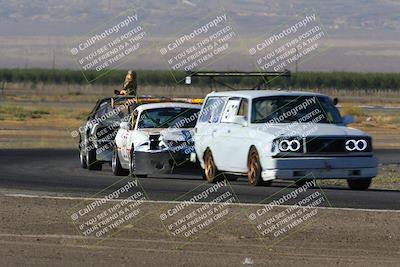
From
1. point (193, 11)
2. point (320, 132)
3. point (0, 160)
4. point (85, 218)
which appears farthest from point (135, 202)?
point (193, 11)

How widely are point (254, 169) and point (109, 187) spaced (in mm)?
2448

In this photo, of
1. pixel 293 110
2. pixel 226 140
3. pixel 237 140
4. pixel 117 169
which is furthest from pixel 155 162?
pixel 293 110

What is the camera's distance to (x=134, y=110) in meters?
25.9

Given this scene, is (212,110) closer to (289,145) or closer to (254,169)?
(254,169)

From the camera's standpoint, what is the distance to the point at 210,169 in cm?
2381

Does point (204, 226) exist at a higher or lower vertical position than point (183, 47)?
higher

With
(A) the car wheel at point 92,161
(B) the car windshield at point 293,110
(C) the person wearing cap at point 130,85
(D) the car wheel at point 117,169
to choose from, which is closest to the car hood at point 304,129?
(B) the car windshield at point 293,110

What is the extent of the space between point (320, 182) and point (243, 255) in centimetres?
1149

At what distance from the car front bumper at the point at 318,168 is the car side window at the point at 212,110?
256 centimetres

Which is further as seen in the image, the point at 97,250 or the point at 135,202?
the point at 135,202

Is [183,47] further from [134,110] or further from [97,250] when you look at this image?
[97,250]

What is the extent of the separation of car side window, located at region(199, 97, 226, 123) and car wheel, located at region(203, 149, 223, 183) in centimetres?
63

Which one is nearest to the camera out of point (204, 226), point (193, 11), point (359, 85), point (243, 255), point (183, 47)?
point (243, 255)

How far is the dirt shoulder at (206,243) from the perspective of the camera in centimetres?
1367
